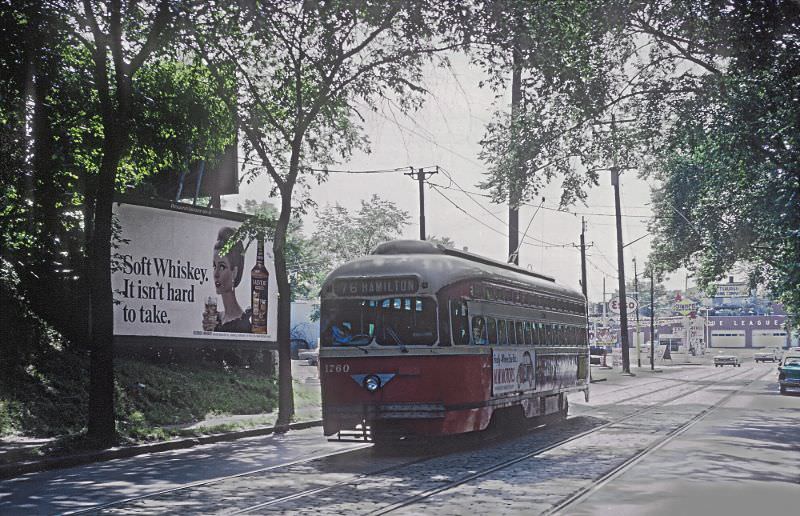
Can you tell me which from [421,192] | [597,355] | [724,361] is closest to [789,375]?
[421,192]

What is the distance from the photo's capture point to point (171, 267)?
25.6 metres

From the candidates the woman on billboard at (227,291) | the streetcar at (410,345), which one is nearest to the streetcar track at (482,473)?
the streetcar at (410,345)

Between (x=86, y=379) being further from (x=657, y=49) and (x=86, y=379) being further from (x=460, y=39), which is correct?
(x=657, y=49)

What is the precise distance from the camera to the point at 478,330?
16.2m

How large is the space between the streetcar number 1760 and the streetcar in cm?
2

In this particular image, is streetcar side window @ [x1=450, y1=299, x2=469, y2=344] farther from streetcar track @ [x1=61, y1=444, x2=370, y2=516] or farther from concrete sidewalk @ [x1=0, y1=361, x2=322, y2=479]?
concrete sidewalk @ [x1=0, y1=361, x2=322, y2=479]

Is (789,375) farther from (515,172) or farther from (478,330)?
(478,330)

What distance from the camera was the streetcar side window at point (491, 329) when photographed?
16.7 meters

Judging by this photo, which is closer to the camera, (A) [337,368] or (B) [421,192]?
(A) [337,368]

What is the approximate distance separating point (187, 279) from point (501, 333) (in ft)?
39.0

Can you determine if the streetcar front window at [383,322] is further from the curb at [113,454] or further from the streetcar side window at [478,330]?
the curb at [113,454]

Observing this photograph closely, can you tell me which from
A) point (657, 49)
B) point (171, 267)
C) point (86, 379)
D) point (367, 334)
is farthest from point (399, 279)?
point (657, 49)

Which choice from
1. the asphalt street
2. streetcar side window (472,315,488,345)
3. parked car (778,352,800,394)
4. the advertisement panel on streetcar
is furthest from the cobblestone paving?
parked car (778,352,800,394)

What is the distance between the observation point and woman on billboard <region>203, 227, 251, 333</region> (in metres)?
27.2
